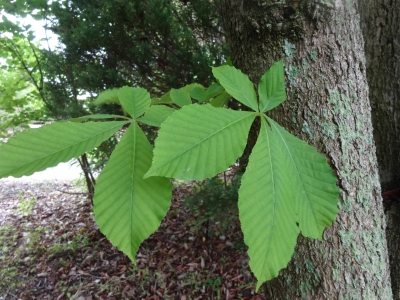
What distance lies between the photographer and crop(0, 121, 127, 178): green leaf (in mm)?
415

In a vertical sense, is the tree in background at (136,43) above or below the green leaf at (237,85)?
above

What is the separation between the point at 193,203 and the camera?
2.80 m

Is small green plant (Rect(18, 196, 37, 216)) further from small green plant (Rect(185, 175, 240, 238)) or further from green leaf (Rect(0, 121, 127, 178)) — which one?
green leaf (Rect(0, 121, 127, 178))

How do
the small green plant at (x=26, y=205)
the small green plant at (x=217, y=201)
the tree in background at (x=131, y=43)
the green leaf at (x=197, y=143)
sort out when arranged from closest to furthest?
the green leaf at (x=197, y=143) < the small green plant at (x=217, y=201) < the tree in background at (x=131, y=43) < the small green plant at (x=26, y=205)

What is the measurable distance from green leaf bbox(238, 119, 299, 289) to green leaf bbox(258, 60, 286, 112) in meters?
0.15

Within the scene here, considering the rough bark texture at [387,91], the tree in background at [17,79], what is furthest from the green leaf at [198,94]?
the tree in background at [17,79]

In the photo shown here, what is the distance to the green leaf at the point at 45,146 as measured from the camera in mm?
415

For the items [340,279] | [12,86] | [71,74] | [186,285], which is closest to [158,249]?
[186,285]

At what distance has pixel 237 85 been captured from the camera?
560mm

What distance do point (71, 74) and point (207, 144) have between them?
329 cm

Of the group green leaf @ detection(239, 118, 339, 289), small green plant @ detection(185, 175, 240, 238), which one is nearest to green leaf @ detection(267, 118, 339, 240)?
green leaf @ detection(239, 118, 339, 289)

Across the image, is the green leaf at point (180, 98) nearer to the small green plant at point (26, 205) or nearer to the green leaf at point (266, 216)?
the green leaf at point (266, 216)

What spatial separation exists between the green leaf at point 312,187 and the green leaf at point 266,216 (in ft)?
0.12

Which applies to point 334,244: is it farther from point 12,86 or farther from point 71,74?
point 12,86
